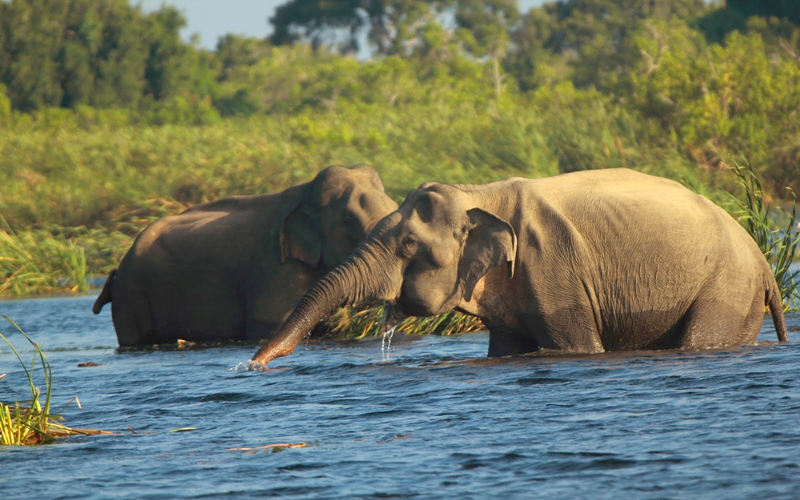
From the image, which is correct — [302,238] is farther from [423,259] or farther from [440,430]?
[440,430]

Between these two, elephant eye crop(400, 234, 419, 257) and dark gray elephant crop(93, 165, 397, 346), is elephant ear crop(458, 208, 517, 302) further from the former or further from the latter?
dark gray elephant crop(93, 165, 397, 346)

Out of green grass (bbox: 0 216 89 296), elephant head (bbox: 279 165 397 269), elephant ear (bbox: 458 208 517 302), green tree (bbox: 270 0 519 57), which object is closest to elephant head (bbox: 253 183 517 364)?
elephant ear (bbox: 458 208 517 302)

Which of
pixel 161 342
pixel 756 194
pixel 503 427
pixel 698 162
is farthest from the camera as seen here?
pixel 698 162

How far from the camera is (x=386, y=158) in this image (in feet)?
73.0

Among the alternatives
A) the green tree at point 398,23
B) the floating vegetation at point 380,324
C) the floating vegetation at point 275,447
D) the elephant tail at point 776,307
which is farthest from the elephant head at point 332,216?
the green tree at point 398,23

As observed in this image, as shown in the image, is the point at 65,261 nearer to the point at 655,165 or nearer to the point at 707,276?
the point at 655,165

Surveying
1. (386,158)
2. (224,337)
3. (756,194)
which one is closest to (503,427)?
(756,194)

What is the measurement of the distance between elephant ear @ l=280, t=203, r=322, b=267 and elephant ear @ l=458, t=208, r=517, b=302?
10.8 feet

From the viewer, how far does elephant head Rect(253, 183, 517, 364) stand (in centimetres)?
775

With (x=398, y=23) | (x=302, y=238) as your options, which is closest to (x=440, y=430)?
(x=302, y=238)

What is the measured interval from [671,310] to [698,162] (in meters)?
14.3

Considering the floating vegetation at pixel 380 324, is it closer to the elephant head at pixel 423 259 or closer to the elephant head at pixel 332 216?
the elephant head at pixel 332 216

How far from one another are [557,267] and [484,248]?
1.54ft

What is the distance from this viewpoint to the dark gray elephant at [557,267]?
781 centimetres
